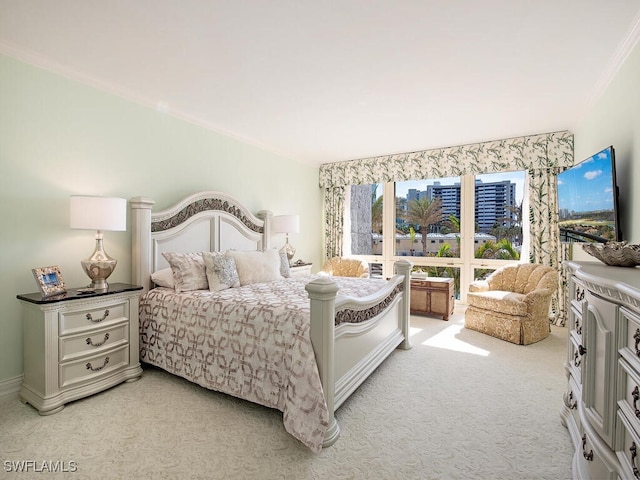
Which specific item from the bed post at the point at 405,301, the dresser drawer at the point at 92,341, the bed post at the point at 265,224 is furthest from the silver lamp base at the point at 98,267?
the bed post at the point at 405,301

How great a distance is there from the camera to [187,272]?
303 centimetres

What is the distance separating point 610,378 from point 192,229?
3.59 m

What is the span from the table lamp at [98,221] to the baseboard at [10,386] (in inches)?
33.5

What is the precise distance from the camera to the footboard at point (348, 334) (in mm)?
1946

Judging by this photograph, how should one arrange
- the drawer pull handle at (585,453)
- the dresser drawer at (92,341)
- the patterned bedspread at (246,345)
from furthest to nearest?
1. the dresser drawer at (92,341)
2. the patterned bedspread at (246,345)
3. the drawer pull handle at (585,453)

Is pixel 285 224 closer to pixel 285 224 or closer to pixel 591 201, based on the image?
pixel 285 224

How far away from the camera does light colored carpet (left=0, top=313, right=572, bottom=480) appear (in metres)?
1.75

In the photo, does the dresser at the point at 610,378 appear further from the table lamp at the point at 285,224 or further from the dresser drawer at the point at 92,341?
the table lamp at the point at 285,224

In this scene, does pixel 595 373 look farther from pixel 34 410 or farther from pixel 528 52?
pixel 34 410

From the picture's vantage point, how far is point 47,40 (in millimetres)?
2338

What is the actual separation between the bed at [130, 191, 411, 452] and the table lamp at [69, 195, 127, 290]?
0.41 m

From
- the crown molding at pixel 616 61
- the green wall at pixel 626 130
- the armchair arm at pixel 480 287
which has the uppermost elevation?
the crown molding at pixel 616 61

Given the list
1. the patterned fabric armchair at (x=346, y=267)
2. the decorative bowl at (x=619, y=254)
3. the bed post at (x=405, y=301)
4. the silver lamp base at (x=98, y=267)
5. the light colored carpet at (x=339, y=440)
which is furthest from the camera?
the patterned fabric armchair at (x=346, y=267)

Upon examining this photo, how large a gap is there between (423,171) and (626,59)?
2.91 meters
